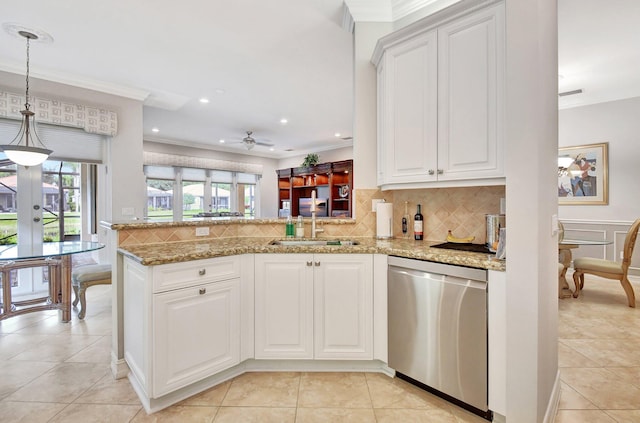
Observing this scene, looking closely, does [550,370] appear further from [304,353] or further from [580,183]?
[580,183]

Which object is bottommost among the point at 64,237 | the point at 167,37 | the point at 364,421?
the point at 364,421

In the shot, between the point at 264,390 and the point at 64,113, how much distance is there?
386 cm

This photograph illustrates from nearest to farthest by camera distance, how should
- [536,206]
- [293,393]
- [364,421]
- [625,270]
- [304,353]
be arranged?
[536,206]
[364,421]
[293,393]
[304,353]
[625,270]

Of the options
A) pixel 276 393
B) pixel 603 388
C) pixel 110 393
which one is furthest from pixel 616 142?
pixel 110 393

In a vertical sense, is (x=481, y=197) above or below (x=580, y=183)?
below

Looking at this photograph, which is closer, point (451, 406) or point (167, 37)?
point (451, 406)

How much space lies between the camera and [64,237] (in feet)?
14.6

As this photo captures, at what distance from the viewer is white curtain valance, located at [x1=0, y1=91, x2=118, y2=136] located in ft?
11.0

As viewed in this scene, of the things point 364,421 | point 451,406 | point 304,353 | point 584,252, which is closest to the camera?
point 364,421

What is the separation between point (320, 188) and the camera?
8109 mm

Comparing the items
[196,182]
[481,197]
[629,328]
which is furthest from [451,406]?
[196,182]

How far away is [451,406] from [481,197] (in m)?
1.39

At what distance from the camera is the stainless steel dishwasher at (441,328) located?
1671 mm

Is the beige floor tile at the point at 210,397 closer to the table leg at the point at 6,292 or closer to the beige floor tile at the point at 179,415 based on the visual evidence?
the beige floor tile at the point at 179,415
